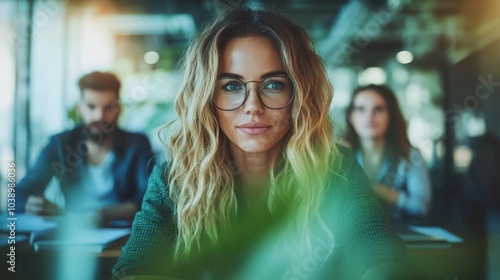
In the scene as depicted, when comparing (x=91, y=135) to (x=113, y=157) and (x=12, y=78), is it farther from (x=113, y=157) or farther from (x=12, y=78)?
(x=12, y=78)

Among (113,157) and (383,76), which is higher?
(383,76)

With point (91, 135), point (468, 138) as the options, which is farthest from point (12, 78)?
point (468, 138)

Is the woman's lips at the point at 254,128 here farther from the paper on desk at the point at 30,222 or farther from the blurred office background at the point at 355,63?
the blurred office background at the point at 355,63

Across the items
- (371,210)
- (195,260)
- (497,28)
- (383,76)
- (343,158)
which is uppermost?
(497,28)

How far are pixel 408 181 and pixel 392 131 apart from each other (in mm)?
389

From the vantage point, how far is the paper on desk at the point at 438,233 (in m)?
1.65

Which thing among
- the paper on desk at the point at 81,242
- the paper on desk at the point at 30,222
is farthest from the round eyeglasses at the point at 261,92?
the paper on desk at the point at 30,222

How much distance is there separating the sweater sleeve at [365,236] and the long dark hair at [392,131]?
1.63 m

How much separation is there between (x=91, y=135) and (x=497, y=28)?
373 centimetres

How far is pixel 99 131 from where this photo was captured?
118 inches

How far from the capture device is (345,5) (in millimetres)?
4449

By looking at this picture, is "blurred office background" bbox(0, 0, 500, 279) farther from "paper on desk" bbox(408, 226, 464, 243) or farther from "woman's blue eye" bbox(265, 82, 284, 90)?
"woman's blue eye" bbox(265, 82, 284, 90)

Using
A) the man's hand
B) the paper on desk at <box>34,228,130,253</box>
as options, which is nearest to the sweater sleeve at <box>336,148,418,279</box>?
the paper on desk at <box>34,228,130,253</box>

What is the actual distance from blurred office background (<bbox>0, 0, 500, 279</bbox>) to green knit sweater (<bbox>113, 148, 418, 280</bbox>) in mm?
2430
